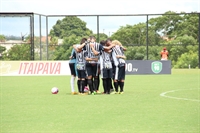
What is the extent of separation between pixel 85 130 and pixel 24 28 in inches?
1312

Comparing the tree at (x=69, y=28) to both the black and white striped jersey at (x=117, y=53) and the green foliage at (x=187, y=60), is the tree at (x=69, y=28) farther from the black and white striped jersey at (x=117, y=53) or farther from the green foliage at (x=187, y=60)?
the black and white striped jersey at (x=117, y=53)

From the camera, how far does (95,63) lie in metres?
20.5

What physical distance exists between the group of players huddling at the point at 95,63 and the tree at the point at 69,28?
85.5ft

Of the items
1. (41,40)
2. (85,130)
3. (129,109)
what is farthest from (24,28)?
(85,130)

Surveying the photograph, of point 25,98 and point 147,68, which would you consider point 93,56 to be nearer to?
point 25,98

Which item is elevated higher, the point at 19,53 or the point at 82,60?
the point at 19,53

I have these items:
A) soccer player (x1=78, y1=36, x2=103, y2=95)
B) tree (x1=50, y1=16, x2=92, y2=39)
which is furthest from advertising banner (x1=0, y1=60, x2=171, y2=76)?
soccer player (x1=78, y1=36, x2=103, y2=95)

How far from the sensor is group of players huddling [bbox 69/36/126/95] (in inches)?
799

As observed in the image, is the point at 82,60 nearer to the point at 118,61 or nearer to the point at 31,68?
the point at 118,61

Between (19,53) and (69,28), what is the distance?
19.3 ft

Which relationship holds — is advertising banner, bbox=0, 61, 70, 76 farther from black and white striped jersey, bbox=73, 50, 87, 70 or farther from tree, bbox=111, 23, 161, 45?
black and white striped jersey, bbox=73, 50, 87, 70

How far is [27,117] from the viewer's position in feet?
46.6

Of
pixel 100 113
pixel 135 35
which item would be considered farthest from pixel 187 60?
pixel 100 113

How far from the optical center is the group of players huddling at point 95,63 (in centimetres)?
2029
